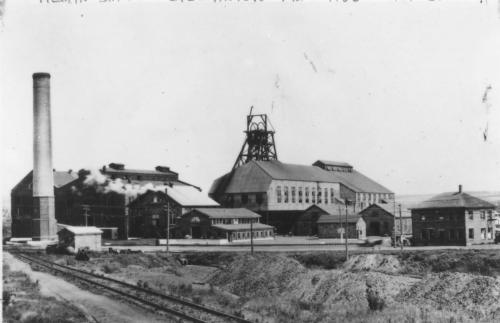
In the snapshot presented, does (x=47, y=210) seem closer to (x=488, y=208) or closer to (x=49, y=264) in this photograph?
(x=49, y=264)

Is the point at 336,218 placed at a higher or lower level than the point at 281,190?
lower

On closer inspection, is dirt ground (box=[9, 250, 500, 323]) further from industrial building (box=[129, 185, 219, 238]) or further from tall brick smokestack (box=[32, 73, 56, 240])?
industrial building (box=[129, 185, 219, 238])

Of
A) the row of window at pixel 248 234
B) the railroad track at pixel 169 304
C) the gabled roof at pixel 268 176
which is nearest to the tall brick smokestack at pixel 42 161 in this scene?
the row of window at pixel 248 234

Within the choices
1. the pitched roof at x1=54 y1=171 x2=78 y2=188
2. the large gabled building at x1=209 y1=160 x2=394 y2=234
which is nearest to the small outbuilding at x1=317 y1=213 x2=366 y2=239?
the large gabled building at x1=209 y1=160 x2=394 y2=234

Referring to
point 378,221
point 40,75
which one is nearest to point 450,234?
point 378,221

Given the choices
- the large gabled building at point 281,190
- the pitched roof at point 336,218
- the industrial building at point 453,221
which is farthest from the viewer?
the large gabled building at point 281,190

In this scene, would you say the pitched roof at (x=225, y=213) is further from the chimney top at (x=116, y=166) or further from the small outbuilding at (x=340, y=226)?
the chimney top at (x=116, y=166)

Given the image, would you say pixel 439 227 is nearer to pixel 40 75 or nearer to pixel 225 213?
pixel 225 213
